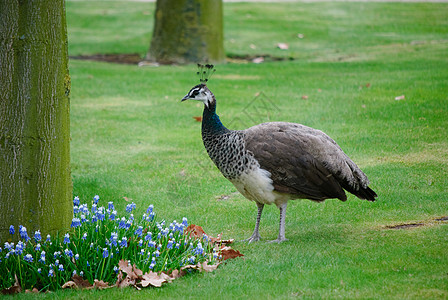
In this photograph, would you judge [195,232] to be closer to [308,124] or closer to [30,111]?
[30,111]

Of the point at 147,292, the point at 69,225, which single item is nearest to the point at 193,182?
the point at 69,225

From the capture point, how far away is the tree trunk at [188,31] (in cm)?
1600

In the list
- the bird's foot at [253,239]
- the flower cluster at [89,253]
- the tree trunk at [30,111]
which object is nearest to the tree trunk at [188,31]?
the bird's foot at [253,239]

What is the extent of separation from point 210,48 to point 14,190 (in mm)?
11502

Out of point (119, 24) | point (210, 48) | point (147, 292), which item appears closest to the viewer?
point (147, 292)

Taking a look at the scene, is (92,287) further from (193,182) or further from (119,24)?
(119,24)

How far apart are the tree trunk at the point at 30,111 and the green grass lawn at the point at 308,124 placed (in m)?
1.01

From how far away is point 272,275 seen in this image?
5277 mm

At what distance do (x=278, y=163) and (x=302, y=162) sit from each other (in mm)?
254

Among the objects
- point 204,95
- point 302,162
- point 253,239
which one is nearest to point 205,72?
point 204,95

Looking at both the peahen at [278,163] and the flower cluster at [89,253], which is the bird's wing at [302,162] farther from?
the flower cluster at [89,253]

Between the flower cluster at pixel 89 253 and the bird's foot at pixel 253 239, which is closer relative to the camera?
the flower cluster at pixel 89 253

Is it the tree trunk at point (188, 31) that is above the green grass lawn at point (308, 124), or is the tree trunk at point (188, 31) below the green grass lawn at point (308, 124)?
above

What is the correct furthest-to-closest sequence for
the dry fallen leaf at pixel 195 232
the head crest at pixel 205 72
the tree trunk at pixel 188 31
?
the tree trunk at pixel 188 31, the head crest at pixel 205 72, the dry fallen leaf at pixel 195 232
